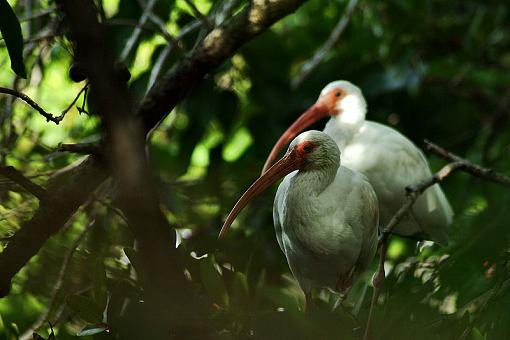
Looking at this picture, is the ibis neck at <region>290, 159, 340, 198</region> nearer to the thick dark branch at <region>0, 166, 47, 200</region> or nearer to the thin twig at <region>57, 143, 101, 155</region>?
the thin twig at <region>57, 143, 101, 155</region>

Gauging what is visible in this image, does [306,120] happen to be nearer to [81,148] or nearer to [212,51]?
[212,51]

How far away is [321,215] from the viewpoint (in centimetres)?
414

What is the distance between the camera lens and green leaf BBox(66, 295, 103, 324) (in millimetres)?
3297

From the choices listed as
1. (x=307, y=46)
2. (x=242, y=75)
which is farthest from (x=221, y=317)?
(x=307, y=46)

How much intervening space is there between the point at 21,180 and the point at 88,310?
0.64 meters

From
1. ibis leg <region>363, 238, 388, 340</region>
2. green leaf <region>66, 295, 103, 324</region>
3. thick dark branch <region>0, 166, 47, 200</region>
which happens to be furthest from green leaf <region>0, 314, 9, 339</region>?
ibis leg <region>363, 238, 388, 340</region>

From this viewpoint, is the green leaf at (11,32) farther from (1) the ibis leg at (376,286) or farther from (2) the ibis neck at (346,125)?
(2) the ibis neck at (346,125)

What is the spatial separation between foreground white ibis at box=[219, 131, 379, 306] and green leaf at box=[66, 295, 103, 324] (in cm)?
97

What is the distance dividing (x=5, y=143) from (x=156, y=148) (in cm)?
242

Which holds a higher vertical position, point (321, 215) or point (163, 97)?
point (163, 97)

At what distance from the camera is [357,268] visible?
4.41 meters

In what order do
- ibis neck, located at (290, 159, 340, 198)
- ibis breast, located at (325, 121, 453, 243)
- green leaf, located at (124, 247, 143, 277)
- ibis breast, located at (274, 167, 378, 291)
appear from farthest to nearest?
ibis breast, located at (325, 121, 453, 243) < ibis neck, located at (290, 159, 340, 198) < ibis breast, located at (274, 167, 378, 291) < green leaf, located at (124, 247, 143, 277)

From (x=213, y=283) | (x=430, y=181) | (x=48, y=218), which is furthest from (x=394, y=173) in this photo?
(x=48, y=218)

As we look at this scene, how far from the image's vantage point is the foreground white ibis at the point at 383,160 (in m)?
5.54
